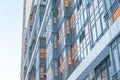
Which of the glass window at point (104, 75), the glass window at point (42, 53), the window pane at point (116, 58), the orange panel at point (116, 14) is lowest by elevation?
the glass window at point (104, 75)

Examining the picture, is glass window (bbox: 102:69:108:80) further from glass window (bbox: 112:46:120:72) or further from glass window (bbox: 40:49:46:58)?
glass window (bbox: 40:49:46:58)

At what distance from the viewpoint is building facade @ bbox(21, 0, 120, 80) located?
29.2 metres

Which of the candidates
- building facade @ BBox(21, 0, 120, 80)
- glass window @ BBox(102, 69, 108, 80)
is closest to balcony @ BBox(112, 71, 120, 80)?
building facade @ BBox(21, 0, 120, 80)

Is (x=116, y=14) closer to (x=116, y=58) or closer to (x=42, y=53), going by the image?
(x=116, y=58)

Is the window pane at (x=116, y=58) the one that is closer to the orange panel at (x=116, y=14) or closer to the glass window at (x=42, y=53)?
the orange panel at (x=116, y=14)

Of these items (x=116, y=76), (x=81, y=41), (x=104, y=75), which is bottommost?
(x=104, y=75)

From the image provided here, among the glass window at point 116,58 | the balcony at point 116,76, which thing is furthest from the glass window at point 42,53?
the balcony at point 116,76

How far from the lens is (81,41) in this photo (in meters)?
43.6

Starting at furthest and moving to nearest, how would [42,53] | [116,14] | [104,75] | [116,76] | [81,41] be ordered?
[42,53], [81,41], [104,75], [116,14], [116,76]

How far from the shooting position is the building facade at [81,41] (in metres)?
29.2

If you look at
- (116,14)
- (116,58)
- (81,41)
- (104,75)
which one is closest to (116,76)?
(116,58)

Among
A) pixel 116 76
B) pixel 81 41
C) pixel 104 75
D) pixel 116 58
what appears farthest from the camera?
pixel 81 41

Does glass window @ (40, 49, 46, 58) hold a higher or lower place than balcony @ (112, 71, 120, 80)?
higher

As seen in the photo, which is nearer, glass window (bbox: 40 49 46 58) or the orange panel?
the orange panel
